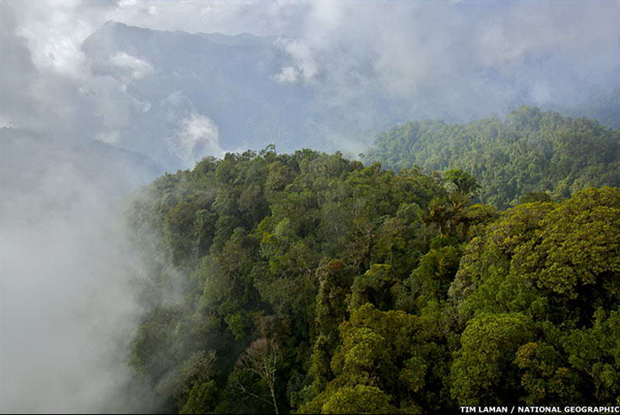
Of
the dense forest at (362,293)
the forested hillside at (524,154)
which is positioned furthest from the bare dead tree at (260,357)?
the forested hillside at (524,154)

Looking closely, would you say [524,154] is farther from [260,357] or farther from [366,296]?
[260,357]

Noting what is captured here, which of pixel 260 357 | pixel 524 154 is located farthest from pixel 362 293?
pixel 524 154

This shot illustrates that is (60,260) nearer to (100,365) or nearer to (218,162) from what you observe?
(100,365)

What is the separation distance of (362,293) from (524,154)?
3440 inches

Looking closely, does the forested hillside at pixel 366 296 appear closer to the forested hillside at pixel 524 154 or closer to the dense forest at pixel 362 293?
the dense forest at pixel 362 293

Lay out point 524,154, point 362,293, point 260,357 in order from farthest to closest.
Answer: point 524,154 → point 260,357 → point 362,293

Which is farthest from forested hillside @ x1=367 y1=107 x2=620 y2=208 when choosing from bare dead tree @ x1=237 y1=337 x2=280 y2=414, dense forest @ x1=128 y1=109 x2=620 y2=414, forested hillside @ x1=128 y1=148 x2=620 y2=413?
bare dead tree @ x1=237 y1=337 x2=280 y2=414

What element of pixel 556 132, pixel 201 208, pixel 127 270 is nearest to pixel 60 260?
pixel 127 270

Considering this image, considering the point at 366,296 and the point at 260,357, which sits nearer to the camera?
the point at 366,296

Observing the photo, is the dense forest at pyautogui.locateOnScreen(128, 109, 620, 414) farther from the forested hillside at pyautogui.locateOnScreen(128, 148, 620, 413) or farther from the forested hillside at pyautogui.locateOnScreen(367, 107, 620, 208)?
the forested hillside at pyautogui.locateOnScreen(367, 107, 620, 208)

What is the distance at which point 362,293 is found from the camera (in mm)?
19109

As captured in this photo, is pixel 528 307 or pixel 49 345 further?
pixel 49 345

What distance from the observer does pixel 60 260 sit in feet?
89.8

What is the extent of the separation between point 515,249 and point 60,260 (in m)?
28.4
